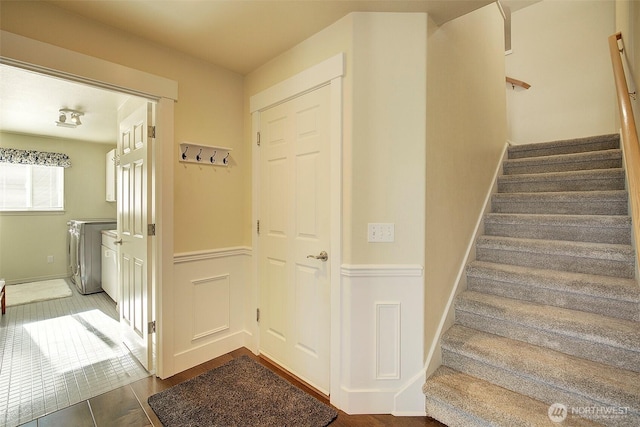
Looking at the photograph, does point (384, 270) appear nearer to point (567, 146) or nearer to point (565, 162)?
point (565, 162)

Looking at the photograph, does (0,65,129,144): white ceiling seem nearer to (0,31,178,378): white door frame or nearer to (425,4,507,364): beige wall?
(0,31,178,378): white door frame

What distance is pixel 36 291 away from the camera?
13.8ft

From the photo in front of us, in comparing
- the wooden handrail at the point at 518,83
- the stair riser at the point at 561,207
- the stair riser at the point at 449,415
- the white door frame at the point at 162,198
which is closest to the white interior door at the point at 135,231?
the white door frame at the point at 162,198

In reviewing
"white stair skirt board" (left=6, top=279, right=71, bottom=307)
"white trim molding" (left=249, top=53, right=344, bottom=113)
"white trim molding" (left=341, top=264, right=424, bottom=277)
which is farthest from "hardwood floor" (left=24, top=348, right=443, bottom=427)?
"white stair skirt board" (left=6, top=279, right=71, bottom=307)

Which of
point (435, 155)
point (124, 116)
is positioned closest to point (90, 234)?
point (124, 116)

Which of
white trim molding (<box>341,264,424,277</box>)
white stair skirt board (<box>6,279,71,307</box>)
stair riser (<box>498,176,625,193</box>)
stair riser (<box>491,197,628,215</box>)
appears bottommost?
white stair skirt board (<box>6,279,71,307</box>)

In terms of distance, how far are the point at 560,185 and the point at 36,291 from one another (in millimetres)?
6636

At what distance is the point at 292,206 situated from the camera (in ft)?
7.07

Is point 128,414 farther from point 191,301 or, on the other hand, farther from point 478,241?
point 478,241

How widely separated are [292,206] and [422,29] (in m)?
1.41

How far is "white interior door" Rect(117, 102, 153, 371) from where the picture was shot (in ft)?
7.20

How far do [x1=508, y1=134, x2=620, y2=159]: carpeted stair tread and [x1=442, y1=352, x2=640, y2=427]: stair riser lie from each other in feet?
7.80

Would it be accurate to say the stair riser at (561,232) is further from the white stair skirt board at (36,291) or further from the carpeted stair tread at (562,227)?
the white stair skirt board at (36,291)

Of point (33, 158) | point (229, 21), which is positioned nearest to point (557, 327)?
point (229, 21)
